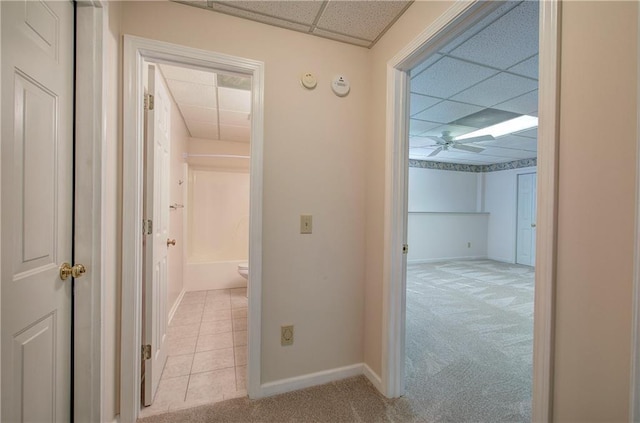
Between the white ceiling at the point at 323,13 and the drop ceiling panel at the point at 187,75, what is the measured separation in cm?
69

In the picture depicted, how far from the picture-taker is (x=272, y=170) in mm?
1620

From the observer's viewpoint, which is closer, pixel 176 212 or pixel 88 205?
pixel 88 205

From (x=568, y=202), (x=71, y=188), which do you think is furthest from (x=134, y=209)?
(x=568, y=202)

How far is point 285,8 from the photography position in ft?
4.81

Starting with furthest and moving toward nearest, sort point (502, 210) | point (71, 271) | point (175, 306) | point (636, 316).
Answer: point (502, 210), point (175, 306), point (71, 271), point (636, 316)

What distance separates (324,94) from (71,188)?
141 cm

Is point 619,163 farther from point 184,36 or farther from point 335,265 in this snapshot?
point 184,36

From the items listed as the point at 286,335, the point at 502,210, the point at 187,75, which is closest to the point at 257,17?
the point at 187,75

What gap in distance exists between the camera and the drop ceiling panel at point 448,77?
2092 mm

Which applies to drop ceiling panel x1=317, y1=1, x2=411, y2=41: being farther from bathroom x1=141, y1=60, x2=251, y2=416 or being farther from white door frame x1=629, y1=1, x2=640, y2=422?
white door frame x1=629, y1=1, x2=640, y2=422

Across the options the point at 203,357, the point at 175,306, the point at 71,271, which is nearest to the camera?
the point at 71,271

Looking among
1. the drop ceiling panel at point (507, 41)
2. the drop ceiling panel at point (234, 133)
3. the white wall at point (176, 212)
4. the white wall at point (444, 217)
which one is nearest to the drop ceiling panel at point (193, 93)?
the white wall at point (176, 212)

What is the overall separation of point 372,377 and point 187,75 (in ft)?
8.78

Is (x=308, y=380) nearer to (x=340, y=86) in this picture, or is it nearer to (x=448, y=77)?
(x=340, y=86)
